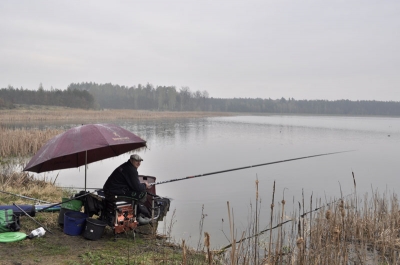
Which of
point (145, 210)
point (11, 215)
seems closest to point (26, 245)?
point (11, 215)

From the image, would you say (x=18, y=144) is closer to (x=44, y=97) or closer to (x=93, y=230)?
(x=93, y=230)

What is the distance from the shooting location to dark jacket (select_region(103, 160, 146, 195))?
15.9ft

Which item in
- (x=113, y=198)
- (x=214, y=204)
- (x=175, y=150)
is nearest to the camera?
(x=113, y=198)

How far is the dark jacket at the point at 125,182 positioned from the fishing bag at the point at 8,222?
49.9 inches

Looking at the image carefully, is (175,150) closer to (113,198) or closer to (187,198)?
(187,198)

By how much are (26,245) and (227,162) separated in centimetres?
1124

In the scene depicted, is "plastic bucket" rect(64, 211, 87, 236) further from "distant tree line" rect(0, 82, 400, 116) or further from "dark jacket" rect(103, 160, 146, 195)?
"distant tree line" rect(0, 82, 400, 116)

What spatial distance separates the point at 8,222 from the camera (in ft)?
15.6

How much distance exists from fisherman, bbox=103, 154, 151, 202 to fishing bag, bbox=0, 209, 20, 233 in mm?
1257

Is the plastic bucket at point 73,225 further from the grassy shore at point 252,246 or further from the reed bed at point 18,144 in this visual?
the reed bed at point 18,144

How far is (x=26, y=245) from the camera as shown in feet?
14.4

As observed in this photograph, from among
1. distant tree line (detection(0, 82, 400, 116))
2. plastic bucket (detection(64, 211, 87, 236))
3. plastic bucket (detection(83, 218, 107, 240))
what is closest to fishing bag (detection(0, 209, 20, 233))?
plastic bucket (detection(64, 211, 87, 236))

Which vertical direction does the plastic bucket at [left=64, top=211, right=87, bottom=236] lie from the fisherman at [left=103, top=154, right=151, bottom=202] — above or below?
below

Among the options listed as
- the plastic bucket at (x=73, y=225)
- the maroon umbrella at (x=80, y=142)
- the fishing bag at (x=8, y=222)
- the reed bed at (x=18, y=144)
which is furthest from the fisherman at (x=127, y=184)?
the reed bed at (x=18, y=144)
